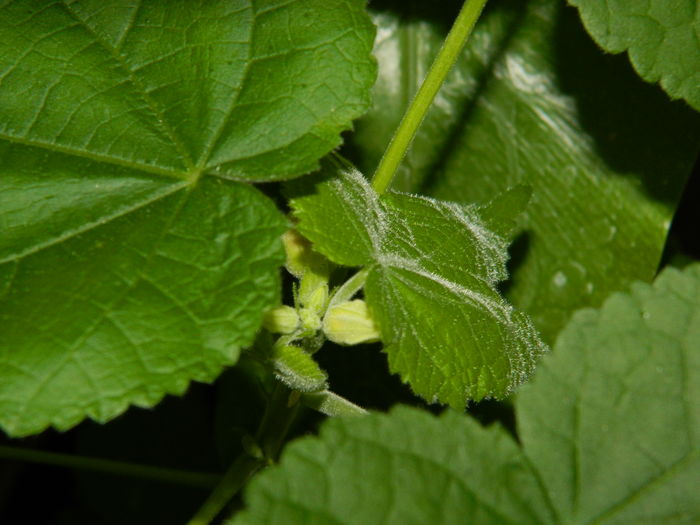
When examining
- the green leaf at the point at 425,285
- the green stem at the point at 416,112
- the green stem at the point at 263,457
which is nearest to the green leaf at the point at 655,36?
the green stem at the point at 416,112

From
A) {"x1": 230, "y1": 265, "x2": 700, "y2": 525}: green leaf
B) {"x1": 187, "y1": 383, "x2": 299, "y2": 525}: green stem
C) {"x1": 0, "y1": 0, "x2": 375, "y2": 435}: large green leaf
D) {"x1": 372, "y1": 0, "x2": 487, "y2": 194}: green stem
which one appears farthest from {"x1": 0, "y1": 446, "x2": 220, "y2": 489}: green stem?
{"x1": 230, "y1": 265, "x2": 700, "y2": 525}: green leaf

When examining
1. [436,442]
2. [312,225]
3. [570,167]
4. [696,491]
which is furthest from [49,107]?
[570,167]

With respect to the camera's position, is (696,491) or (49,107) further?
(49,107)

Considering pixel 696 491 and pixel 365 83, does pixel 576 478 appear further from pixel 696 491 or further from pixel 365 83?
pixel 365 83

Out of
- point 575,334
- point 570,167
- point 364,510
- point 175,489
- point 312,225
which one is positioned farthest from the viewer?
point 175,489

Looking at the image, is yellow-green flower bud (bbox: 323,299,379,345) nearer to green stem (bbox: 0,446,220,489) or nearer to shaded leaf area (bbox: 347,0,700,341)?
green stem (bbox: 0,446,220,489)

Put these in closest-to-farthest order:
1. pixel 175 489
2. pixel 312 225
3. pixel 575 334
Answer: pixel 575 334 < pixel 312 225 < pixel 175 489
